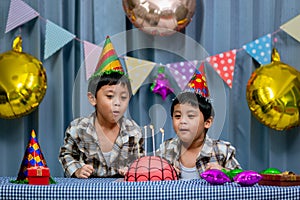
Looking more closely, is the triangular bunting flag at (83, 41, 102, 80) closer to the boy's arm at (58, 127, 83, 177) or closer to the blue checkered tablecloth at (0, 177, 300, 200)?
the boy's arm at (58, 127, 83, 177)

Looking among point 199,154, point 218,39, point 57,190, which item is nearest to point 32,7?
point 218,39

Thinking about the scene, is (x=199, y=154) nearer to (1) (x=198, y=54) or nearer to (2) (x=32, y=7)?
(1) (x=198, y=54)

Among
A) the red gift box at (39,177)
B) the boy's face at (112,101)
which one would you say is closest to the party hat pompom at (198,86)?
the boy's face at (112,101)

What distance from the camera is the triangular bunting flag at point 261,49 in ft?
8.58

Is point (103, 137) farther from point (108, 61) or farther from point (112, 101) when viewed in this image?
point (108, 61)

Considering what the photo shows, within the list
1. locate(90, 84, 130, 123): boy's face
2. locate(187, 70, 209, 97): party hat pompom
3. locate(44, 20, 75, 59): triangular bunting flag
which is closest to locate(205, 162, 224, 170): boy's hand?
locate(187, 70, 209, 97): party hat pompom

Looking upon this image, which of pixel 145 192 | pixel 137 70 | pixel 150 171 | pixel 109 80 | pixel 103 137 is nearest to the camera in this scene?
pixel 145 192

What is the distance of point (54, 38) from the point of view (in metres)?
2.60

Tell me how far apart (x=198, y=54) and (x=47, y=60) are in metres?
0.66

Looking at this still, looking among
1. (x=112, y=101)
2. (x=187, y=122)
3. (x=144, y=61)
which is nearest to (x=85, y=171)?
(x=112, y=101)

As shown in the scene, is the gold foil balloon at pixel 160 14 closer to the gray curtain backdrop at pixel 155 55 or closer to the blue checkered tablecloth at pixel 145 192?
the gray curtain backdrop at pixel 155 55

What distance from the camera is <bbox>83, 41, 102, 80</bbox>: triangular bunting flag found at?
253 centimetres

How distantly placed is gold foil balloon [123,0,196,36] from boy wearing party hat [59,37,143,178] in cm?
20

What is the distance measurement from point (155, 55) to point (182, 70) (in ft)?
0.50
